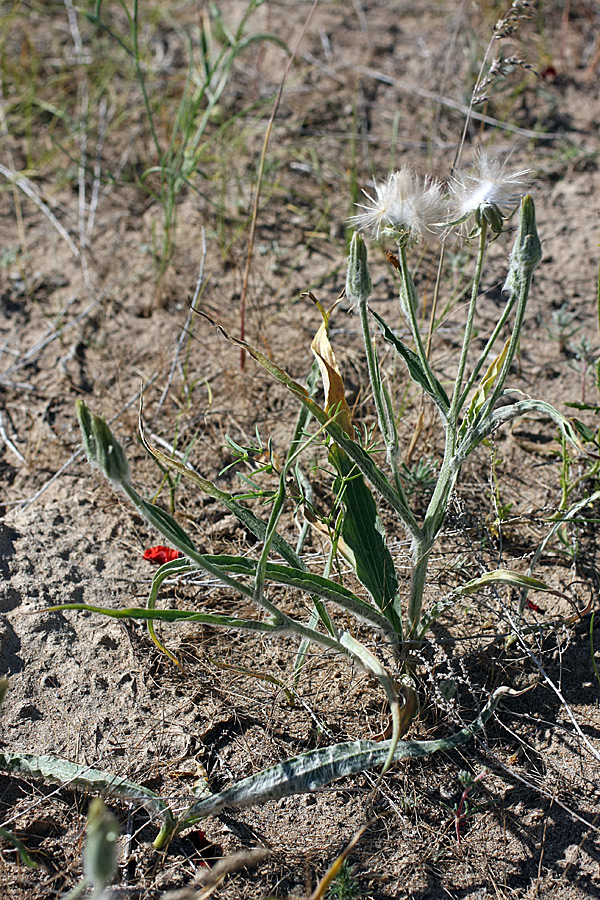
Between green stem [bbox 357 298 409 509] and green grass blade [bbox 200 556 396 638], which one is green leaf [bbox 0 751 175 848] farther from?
green stem [bbox 357 298 409 509]

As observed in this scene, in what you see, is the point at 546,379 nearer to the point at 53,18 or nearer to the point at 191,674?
the point at 191,674

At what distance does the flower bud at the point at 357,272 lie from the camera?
1.33 meters

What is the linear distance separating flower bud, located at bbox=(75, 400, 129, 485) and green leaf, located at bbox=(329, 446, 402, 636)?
541mm

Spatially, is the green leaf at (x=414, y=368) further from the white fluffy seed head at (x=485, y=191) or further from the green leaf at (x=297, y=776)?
the green leaf at (x=297, y=776)

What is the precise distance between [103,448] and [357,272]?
569 millimetres

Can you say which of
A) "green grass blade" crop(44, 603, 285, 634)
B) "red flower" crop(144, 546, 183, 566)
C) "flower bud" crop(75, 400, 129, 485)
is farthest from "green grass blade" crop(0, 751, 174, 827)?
"flower bud" crop(75, 400, 129, 485)

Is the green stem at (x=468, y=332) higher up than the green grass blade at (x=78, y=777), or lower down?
Result: higher up

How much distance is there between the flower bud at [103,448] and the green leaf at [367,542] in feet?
1.78

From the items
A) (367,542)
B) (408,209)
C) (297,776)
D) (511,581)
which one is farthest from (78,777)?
(408,209)

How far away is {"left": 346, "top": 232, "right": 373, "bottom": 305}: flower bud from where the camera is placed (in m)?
1.33

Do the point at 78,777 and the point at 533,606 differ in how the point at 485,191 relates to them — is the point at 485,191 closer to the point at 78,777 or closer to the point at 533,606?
the point at 533,606

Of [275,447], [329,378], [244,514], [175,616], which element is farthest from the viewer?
[275,447]

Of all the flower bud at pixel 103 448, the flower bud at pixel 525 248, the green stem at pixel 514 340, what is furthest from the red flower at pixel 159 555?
the flower bud at pixel 525 248

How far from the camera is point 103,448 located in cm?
109
